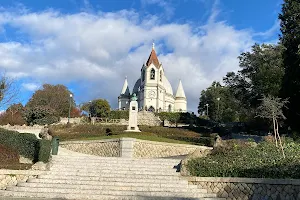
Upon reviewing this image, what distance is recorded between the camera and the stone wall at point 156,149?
22172mm

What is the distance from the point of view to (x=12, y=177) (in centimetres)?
1245

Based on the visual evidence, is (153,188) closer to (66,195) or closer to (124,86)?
(66,195)

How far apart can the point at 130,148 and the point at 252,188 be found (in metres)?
11.2

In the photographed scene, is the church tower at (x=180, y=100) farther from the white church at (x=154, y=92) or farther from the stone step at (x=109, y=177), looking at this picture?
the stone step at (x=109, y=177)

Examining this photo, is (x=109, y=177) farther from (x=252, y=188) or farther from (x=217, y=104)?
(x=217, y=104)

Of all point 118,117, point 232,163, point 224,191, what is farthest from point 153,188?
point 118,117

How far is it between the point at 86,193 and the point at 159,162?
183 inches

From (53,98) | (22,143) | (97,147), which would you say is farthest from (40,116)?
(22,143)

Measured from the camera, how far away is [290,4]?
33.8 m

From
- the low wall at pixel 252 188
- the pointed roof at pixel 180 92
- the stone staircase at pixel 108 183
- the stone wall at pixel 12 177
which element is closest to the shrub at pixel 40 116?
the stone staircase at pixel 108 183

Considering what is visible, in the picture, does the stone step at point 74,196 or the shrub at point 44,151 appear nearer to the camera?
the stone step at point 74,196

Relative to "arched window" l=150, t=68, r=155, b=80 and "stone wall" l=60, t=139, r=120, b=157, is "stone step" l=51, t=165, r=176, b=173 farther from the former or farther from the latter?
"arched window" l=150, t=68, r=155, b=80

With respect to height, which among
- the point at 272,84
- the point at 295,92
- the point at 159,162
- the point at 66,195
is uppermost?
the point at 272,84

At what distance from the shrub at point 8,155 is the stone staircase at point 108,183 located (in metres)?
2.49
